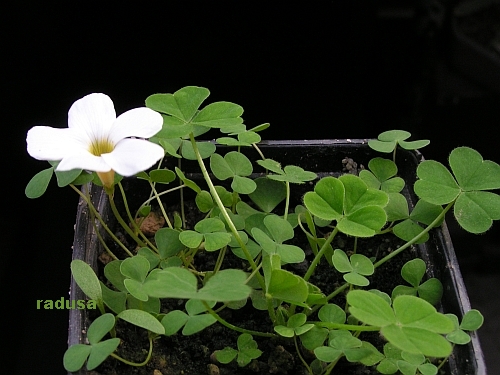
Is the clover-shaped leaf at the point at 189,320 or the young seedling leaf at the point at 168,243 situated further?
the young seedling leaf at the point at 168,243

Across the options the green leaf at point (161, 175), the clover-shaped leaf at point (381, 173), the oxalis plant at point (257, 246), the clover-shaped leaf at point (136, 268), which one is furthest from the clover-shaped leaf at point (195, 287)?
the clover-shaped leaf at point (381, 173)

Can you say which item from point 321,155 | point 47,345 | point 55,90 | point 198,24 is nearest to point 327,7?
point 198,24

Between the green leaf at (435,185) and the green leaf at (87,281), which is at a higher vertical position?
the green leaf at (435,185)

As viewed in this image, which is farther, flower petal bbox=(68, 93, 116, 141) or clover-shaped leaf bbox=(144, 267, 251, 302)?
flower petal bbox=(68, 93, 116, 141)

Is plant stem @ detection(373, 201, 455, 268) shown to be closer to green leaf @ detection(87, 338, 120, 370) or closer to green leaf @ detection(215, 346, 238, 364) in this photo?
green leaf @ detection(215, 346, 238, 364)

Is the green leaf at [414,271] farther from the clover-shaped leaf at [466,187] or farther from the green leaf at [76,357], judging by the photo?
the green leaf at [76,357]

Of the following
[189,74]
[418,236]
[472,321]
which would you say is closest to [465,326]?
[472,321]

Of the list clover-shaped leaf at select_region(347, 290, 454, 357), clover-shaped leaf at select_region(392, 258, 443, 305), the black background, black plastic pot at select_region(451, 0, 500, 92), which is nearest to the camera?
clover-shaped leaf at select_region(347, 290, 454, 357)

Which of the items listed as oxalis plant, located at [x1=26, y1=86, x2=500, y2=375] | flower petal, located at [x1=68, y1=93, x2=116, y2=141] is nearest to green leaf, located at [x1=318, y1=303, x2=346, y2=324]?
oxalis plant, located at [x1=26, y1=86, x2=500, y2=375]
